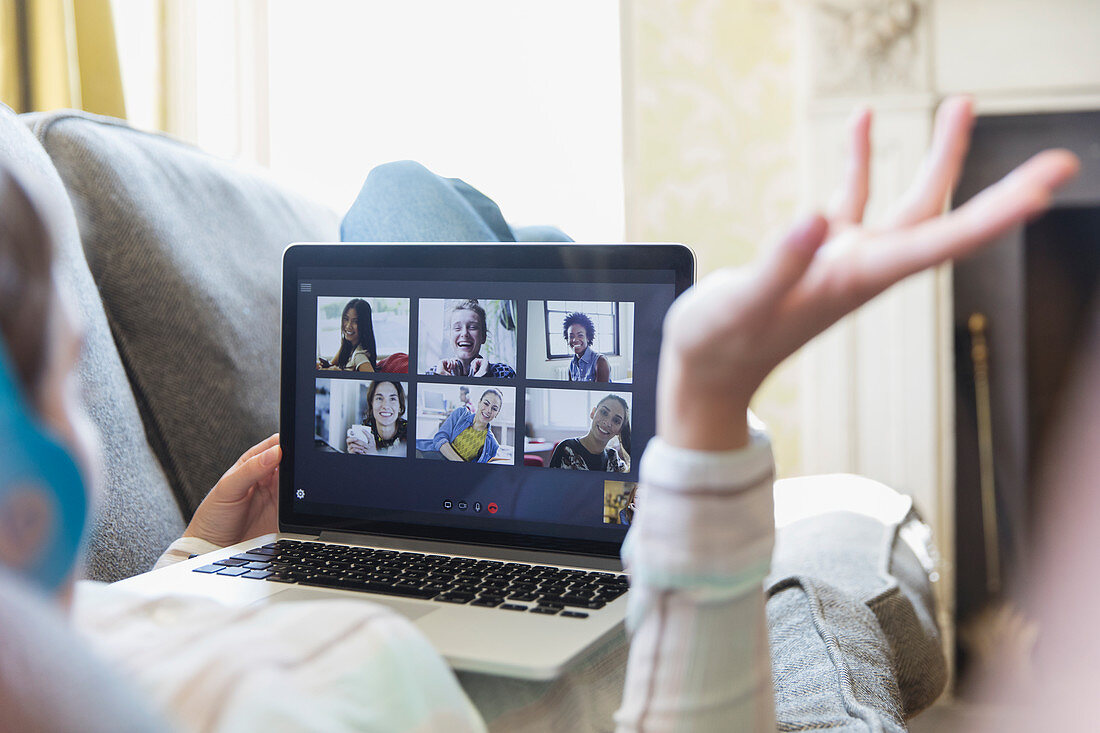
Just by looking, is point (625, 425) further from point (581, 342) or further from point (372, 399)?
point (372, 399)

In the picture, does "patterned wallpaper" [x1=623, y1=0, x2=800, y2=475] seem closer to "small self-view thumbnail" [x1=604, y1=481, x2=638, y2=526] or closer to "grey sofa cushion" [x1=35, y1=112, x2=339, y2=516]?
"grey sofa cushion" [x1=35, y1=112, x2=339, y2=516]

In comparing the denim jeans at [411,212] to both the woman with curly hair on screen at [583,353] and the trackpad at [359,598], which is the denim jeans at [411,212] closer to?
the woman with curly hair on screen at [583,353]

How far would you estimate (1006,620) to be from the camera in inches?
103

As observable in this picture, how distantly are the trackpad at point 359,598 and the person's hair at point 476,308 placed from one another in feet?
0.84

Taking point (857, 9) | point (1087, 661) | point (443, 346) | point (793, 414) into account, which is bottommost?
point (1087, 661)

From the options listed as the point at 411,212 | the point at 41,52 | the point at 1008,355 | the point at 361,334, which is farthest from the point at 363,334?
the point at 1008,355

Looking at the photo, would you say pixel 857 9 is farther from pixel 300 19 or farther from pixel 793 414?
pixel 300 19

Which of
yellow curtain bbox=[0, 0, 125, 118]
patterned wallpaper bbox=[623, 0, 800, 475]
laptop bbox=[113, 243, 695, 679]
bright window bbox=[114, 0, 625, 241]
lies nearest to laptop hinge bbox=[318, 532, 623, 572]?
laptop bbox=[113, 243, 695, 679]

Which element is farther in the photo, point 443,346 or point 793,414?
point 793,414

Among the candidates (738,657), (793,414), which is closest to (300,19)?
(793,414)

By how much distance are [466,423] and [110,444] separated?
1.17 ft

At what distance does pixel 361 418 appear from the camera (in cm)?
85

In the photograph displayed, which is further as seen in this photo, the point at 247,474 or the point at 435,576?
the point at 247,474

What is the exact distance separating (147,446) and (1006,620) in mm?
2500
